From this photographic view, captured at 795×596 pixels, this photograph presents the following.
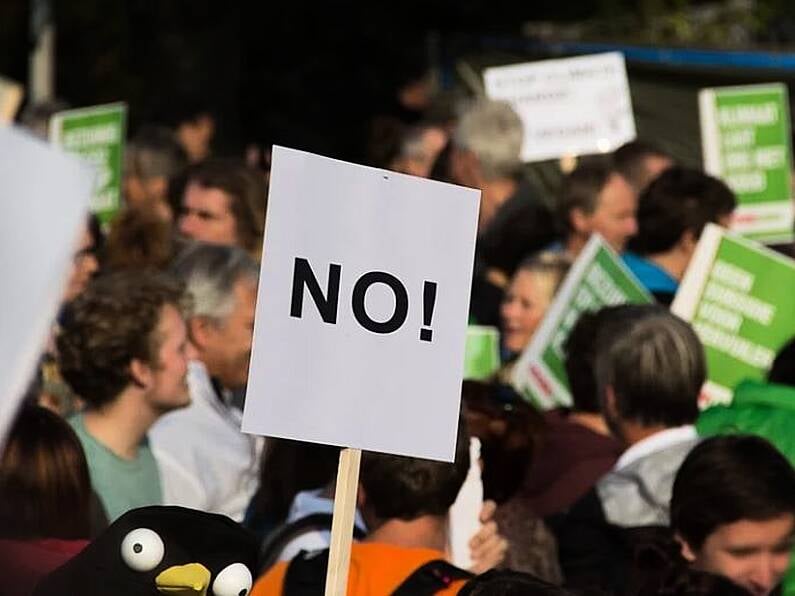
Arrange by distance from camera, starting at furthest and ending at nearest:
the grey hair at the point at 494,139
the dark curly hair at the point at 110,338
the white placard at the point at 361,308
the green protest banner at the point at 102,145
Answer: the green protest banner at the point at 102,145
the grey hair at the point at 494,139
the dark curly hair at the point at 110,338
the white placard at the point at 361,308

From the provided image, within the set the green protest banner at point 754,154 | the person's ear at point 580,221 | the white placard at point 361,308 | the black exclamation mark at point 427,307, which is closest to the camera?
the white placard at point 361,308

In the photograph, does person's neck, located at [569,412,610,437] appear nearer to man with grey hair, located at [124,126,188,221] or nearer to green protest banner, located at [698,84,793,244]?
green protest banner, located at [698,84,793,244]

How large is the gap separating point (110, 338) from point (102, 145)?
4.10 metres

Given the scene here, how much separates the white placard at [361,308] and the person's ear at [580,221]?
414cm

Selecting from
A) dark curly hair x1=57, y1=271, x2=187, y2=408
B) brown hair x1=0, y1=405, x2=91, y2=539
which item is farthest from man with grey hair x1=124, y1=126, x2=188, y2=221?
brown hair x1=0, y1=405, x2=91, y2=539

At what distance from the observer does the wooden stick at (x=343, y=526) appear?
10.2 feet

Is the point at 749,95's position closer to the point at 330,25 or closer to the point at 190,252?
the point at 190,252

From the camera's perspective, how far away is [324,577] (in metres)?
3.61

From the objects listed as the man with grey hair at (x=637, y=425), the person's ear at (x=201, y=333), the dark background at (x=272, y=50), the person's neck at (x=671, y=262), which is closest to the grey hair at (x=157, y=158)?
the person's neck at (x=671, y=262)

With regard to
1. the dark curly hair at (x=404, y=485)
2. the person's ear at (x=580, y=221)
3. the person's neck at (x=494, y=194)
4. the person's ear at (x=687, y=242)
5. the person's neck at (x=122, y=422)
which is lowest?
the dark curly hair at (x=404, y=485)

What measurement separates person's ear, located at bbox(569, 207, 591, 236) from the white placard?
414 cm

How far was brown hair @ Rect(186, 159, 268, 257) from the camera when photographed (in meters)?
6.93

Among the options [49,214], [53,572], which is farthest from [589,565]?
[49,214]

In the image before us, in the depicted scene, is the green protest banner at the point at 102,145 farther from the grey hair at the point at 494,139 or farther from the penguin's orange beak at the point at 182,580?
the penguin's orange beak at the point at 182,580
